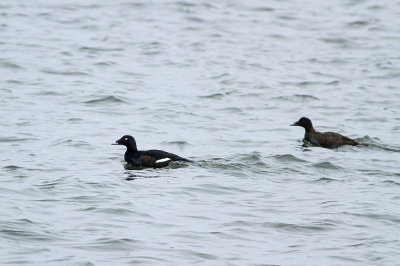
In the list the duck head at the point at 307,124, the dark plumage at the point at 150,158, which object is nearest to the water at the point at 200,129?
the dark plumage at the point at 150,158

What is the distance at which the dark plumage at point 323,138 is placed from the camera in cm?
1712

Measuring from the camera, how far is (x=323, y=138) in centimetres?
1741

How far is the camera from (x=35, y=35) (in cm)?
2652

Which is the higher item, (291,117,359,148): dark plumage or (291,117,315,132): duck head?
(291,117,315,132): duck head

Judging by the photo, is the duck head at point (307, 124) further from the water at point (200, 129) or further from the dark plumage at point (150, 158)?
the dark plumage at point (150, 158)

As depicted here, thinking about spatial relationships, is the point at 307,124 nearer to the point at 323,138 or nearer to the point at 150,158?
the point at 323,138

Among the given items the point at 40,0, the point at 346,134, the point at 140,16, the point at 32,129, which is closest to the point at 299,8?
the point at 140,16

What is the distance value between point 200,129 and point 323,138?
2596 millimetres

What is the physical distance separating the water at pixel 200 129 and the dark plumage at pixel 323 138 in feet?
0.77

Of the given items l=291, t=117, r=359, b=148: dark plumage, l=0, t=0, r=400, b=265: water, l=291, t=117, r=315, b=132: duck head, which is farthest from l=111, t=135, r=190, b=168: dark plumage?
l=291, t=117, r=315, b=132: duck head

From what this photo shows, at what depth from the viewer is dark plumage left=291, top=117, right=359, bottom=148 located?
1712cm

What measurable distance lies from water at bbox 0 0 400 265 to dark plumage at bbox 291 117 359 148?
234 millimetres

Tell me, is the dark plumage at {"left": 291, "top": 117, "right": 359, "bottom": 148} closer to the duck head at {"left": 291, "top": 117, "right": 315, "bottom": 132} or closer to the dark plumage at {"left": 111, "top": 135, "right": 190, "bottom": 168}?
the duck head at {"left": 291, "top": 117, "right": 315, "bottom": 132}

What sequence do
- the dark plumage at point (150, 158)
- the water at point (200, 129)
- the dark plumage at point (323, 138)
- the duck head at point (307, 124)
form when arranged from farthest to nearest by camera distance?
the duck head at point (307, 124), the dark plumage at point (323, 138), the dark plumage at point (150, 158), the water at point (200, 129)
